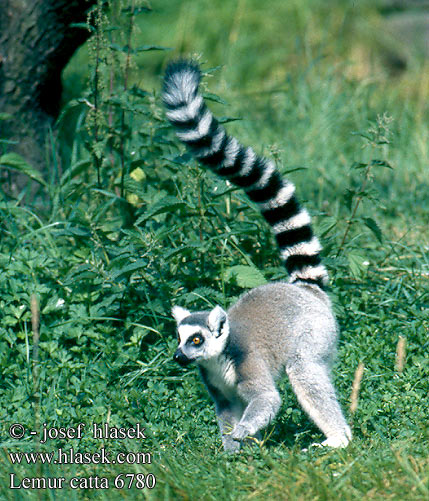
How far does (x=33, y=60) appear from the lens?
5.17 meters

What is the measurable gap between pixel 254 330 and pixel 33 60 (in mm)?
2873

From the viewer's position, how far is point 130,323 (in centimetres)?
405

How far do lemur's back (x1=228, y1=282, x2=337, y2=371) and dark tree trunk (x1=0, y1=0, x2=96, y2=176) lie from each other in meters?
2.36

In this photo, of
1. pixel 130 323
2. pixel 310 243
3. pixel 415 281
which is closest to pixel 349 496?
pixel 310 243

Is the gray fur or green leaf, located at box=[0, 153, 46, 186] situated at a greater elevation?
green leaf, located at box=[0, 153, 46, 186]

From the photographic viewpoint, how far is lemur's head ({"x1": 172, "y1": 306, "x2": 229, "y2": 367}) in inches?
128

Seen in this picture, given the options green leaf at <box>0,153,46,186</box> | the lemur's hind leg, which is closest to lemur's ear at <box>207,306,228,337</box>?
the lemur's hind leg

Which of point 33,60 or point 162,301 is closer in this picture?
point 162,301

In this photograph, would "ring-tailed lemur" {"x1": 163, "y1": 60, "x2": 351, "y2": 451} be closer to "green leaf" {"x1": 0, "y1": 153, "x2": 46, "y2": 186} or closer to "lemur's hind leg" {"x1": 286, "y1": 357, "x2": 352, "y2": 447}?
"lemur's hind leg" {"x1": 286, "y1": 357, "x2": 352, "y2": 447}

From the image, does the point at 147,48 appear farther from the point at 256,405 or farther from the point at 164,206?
the point at 256,405

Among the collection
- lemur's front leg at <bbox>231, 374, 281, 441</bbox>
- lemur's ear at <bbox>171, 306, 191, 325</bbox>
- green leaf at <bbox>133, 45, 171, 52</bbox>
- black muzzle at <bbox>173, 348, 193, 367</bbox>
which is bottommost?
lemur's front leg at <bbox>231, 374, 281, 441</bbox>

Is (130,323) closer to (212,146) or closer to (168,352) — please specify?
(168,352)

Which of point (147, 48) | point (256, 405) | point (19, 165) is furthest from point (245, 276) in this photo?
point (19, 165)

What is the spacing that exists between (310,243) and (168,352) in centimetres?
103
